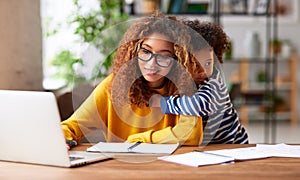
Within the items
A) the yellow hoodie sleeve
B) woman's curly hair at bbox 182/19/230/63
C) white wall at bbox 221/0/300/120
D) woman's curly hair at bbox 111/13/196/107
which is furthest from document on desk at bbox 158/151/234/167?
white wall at bbox 221/0/300/120

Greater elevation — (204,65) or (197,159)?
(204,65)

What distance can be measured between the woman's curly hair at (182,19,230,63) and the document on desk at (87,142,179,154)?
1.35ft

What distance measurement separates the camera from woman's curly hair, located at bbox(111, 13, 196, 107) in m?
2.21

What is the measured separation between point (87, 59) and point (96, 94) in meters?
0.18

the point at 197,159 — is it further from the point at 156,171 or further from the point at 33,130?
the point at 33,130

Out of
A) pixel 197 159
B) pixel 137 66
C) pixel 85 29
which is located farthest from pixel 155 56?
pixel 85 29

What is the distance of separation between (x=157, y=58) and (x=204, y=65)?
18cm

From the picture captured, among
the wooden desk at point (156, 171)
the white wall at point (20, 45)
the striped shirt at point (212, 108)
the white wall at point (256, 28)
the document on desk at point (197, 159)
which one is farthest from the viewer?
the white wall at point (256, 28)

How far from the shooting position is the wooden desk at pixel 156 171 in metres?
1.79

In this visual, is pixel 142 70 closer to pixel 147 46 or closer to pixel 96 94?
pixel 147 46

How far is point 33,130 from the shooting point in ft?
6.21

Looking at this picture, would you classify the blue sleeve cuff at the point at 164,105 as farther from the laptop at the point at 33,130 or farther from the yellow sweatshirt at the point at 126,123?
the laptop at the point at 33,130

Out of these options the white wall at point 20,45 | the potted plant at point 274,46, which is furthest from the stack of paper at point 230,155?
the potted plant at point 274,46

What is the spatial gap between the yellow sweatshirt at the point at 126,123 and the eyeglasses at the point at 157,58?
0.53 feet
